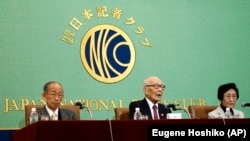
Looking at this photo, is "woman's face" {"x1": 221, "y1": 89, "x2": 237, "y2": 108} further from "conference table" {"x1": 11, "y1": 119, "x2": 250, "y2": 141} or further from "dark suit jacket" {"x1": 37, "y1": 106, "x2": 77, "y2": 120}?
"conference table" {"x1": 11, "y1": 119, "x2": 250, "y2": 141}

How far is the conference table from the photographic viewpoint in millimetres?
3232

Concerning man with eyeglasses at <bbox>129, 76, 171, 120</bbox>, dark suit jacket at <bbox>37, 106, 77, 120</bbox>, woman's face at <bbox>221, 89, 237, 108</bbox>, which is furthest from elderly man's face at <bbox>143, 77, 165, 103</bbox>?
dark suit jacket at <bbox>37, 106, 77, 120</bbox>

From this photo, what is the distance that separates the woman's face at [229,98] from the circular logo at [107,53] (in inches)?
45.7

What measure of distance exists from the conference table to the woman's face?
76.0 inches

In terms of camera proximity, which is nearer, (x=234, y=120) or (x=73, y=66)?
(x=234, y=120)

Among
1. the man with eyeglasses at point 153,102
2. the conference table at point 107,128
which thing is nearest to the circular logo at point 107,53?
the man with eyeglasses at point 153,102

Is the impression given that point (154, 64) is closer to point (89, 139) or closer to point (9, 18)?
point (9, 18)

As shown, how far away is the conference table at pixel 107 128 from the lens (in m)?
3.23

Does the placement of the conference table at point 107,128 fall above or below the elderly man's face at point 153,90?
below

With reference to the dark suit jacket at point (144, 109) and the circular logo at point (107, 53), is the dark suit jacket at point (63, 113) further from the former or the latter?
the circular logo at point (107, 53)

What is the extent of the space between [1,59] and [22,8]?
59cm

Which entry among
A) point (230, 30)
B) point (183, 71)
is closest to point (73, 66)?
point (183, 71)

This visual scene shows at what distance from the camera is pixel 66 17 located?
5.76m

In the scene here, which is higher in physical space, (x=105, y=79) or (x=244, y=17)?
(x=244, y=17)
